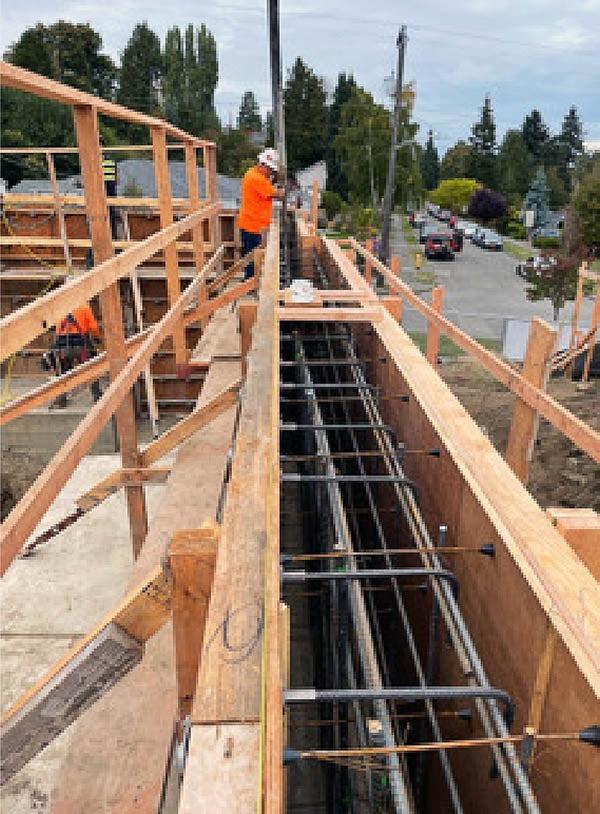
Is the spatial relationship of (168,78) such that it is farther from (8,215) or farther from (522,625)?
(522,625)

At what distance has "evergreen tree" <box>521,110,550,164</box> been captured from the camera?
316ft

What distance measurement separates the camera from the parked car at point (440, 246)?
43.4 meters

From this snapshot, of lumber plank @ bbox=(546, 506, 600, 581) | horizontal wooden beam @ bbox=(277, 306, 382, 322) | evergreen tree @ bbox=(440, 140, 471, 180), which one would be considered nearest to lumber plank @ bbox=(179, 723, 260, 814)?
lumber plank @ bbox=(546, 506, 600, 581)

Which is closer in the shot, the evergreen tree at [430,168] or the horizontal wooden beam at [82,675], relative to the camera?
the horizontal wooden beam at [82,675]

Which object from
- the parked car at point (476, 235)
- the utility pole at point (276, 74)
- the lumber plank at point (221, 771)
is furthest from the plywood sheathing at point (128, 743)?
the parked car at point (476, 235)

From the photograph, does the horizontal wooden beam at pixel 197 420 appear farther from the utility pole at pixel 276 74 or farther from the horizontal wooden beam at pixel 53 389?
the utility pole at pixel 276 74

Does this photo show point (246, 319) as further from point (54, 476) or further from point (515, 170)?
point (515, 170)

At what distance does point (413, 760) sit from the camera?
2.89 meters

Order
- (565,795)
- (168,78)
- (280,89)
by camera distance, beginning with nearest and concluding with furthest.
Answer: (565,795) < (280,89) < (168,78)

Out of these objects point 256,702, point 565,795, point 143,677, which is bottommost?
point 143,677

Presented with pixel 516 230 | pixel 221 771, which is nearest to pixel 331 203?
pixel 516 230

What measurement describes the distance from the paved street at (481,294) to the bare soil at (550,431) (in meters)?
6.66

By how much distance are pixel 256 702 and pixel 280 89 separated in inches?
413

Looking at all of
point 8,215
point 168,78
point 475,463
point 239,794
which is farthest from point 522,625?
point 168,78
